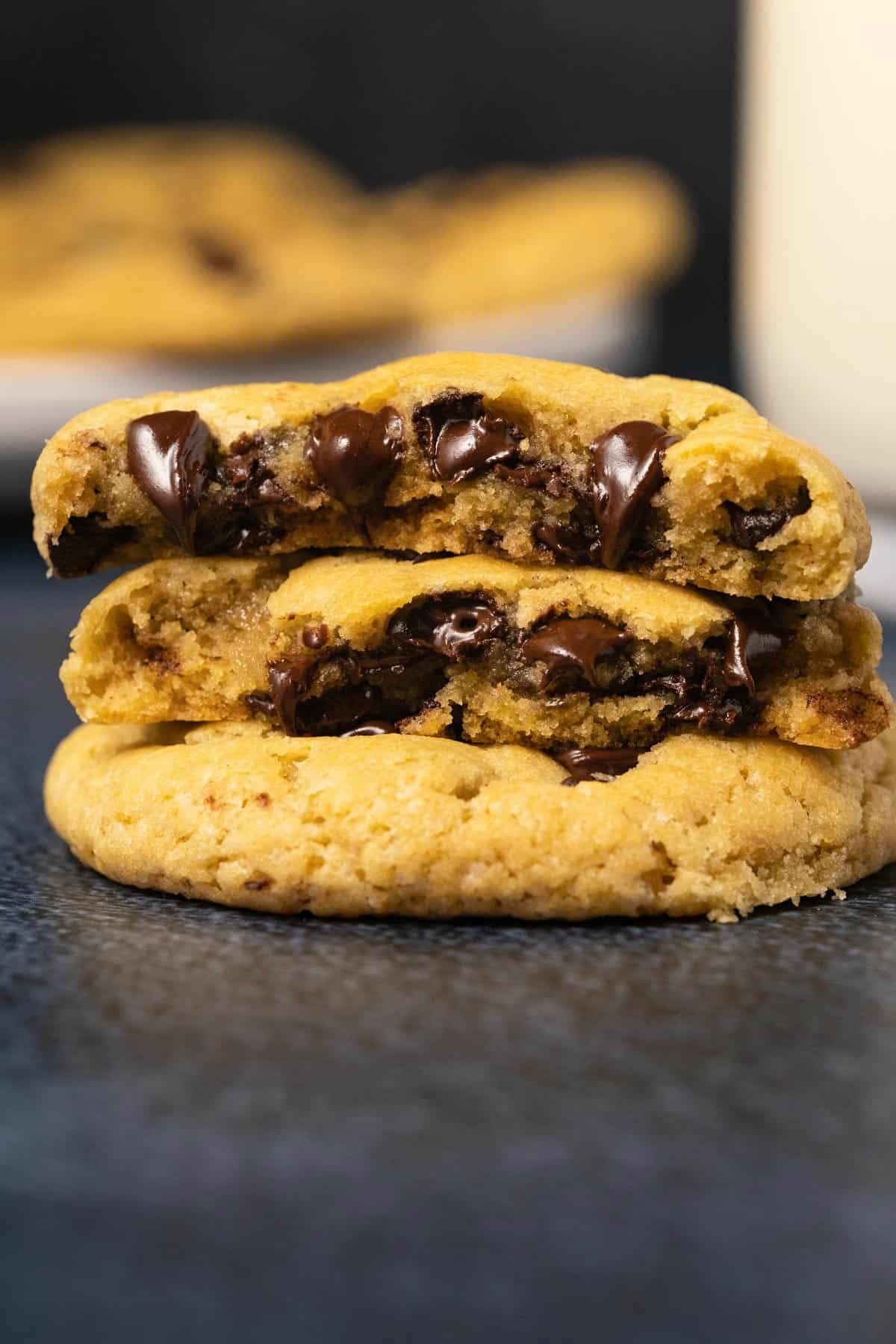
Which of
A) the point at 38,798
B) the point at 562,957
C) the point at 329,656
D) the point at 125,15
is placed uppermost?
the point at 125,15

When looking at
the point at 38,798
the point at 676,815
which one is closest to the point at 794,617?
the point at 676,815

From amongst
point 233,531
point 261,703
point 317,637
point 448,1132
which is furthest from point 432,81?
point 448,1132

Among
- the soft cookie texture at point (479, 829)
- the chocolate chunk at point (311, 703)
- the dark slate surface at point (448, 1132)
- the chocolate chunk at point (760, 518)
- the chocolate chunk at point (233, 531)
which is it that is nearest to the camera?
the dark slate surface at point (448, 1132)

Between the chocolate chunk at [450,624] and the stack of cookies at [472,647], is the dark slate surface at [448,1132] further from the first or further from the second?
the chocolate chunk at [450,624]

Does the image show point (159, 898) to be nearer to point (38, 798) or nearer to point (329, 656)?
point (329, 656)

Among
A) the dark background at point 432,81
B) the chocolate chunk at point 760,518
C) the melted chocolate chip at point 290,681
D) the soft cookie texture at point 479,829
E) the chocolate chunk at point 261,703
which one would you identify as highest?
the dark background at point 432,81

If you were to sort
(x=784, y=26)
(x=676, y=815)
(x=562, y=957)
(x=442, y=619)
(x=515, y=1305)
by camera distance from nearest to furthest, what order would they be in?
(x=515, y=1305) → (x=562, y=957) → (x=676, y=815) → (x=442, y=619) → (x=784, y=26)

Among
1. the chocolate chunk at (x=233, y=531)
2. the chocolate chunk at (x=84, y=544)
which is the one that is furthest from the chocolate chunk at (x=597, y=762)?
the chocolate chunk at (x=84, y=544)
